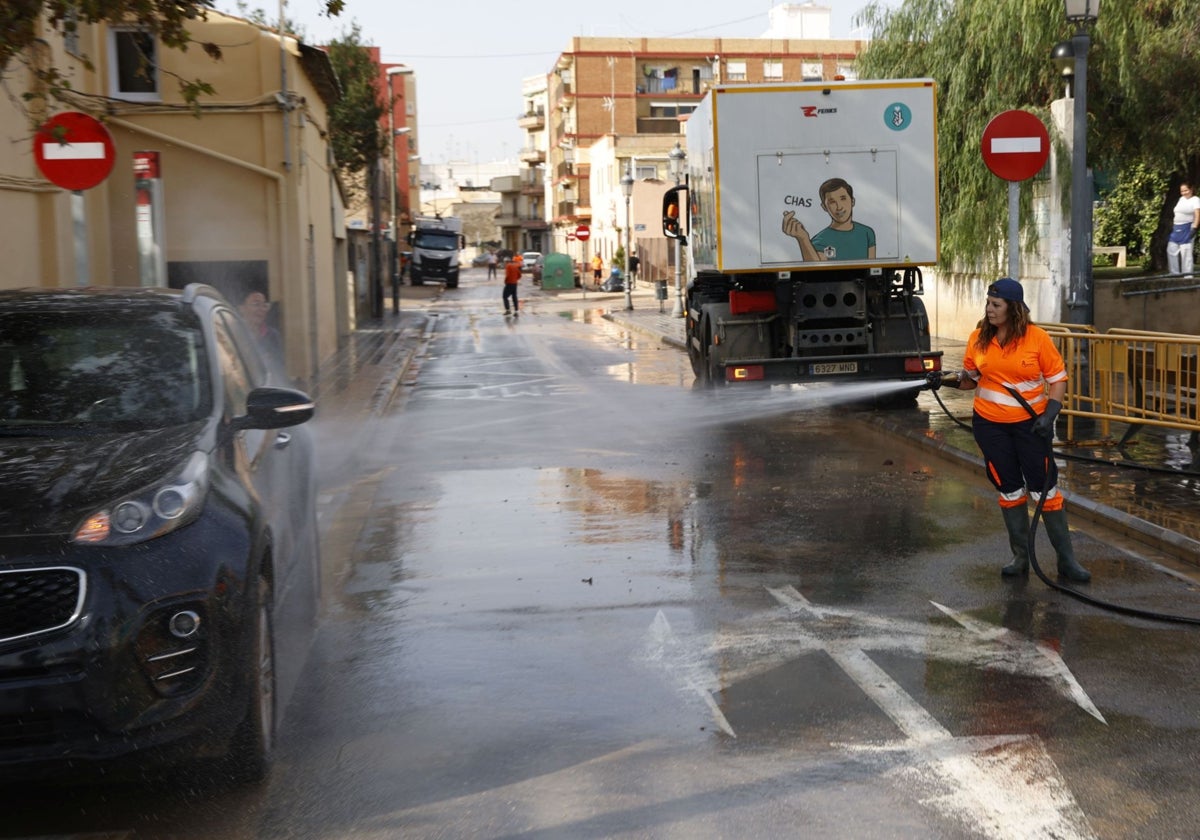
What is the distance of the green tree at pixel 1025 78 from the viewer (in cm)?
2152

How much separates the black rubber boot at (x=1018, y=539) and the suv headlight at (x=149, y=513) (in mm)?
4824

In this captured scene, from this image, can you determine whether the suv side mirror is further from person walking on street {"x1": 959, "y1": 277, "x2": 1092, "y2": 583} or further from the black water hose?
the black water hose

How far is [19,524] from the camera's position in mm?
4520

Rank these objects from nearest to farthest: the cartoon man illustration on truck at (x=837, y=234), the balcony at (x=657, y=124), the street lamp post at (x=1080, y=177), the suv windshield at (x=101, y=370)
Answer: the suv windshield at (x=101, y=370) < the street lamp post at (x=1080, y=177) < the cartoon man illustration on truck at (x=837, y=234) < the balcony at (x=657, y=124)

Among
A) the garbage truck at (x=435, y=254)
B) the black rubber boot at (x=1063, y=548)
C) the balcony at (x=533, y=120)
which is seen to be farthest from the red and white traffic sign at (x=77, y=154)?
the balcony at (x=533, y=120)

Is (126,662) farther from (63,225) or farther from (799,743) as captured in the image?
(63,225)

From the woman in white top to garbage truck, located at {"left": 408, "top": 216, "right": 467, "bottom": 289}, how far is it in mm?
54180

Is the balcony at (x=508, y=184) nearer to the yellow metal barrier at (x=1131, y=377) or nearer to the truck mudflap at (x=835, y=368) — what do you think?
the truck mudflap at (x=835, y=368)

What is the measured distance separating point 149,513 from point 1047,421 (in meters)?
4.92

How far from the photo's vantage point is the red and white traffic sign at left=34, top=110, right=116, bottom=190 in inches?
420

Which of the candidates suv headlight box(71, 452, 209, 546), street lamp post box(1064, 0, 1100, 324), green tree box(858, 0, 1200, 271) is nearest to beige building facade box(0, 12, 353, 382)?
green tree box(858, 0, 1200, 271)

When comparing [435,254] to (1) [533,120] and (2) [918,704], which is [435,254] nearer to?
(1) [533,120]

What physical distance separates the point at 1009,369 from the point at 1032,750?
3.17 m

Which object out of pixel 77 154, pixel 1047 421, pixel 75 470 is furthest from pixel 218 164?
pixel 75 470
